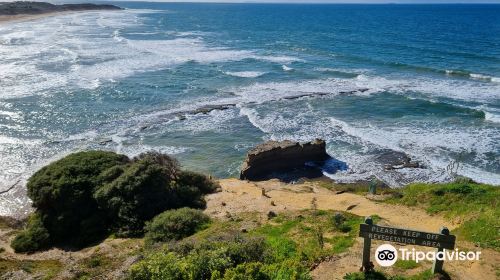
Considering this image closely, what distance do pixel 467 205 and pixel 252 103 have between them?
95.9 feet

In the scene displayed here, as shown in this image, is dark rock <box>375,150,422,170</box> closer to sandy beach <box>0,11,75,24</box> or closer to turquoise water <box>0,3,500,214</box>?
turquoise water <box>0,3,500,214</box>

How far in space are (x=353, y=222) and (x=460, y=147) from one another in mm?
20095

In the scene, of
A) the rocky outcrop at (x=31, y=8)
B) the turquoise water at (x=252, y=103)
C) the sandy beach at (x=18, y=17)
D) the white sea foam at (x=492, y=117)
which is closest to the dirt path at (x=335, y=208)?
the turquoise water at (x=252, y=103)

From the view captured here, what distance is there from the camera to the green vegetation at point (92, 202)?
1998 cm

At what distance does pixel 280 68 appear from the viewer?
62250mm

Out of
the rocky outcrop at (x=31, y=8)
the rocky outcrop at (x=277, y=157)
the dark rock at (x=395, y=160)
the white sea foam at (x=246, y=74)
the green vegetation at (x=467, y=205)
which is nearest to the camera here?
the green vegetation at (x=467, y=205)

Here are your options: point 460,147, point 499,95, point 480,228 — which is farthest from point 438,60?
point 480,228

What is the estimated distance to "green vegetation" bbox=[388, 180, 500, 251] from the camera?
49.5 ft

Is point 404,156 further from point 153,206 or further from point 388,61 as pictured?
point 388,61

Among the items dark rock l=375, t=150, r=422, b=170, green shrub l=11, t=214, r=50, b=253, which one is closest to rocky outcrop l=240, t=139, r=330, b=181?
dark rock l=375, t=150, r=422, b=170

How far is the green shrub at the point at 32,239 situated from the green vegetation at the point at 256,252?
740 centimetres

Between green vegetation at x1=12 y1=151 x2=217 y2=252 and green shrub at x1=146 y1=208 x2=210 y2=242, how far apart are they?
4.73 ft

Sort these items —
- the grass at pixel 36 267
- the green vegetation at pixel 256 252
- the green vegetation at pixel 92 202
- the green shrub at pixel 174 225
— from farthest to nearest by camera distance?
1. the green vegetation at pixel 92 202
2. the green shrub at pixel 174 225
3. the grass at pixel 36 267
4. the green vegetation at pixel 256 252

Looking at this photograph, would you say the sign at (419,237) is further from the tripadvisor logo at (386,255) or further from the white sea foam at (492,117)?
the white sea foam at (492,117)
